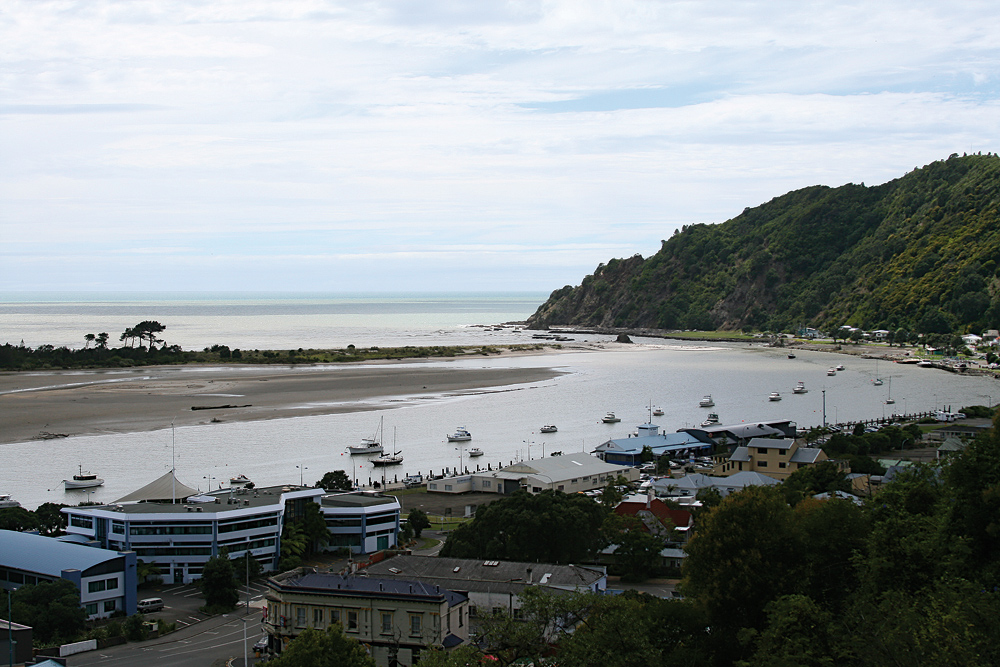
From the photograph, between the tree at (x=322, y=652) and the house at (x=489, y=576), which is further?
the house at (x=489, y=576)

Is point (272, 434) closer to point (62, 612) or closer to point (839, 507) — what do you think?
point (62, 612)

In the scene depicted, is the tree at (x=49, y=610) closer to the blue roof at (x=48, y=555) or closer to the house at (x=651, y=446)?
the blue roof at (x=48, y=555)

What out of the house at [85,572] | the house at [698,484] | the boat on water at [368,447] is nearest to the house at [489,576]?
the house at [85,572]

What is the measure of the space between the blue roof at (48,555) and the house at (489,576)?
8489mm

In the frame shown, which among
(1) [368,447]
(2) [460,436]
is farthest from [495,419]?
(1) [368,447]

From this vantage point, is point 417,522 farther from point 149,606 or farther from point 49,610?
point 49,610

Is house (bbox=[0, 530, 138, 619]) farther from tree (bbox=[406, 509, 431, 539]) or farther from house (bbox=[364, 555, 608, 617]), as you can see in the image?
tree (bbox=[406, 509, 431, 539])

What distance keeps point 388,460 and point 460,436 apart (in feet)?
23.7

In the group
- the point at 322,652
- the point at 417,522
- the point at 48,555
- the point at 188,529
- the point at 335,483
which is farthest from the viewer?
the point at 335,483

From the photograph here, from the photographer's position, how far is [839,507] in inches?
899

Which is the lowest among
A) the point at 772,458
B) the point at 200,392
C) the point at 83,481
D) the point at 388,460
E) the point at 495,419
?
the point at 388,460

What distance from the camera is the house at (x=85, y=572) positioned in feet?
93.1

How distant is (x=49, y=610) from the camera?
2628 centimetres

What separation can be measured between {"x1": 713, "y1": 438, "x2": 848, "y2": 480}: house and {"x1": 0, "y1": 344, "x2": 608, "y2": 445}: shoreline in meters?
35.0
